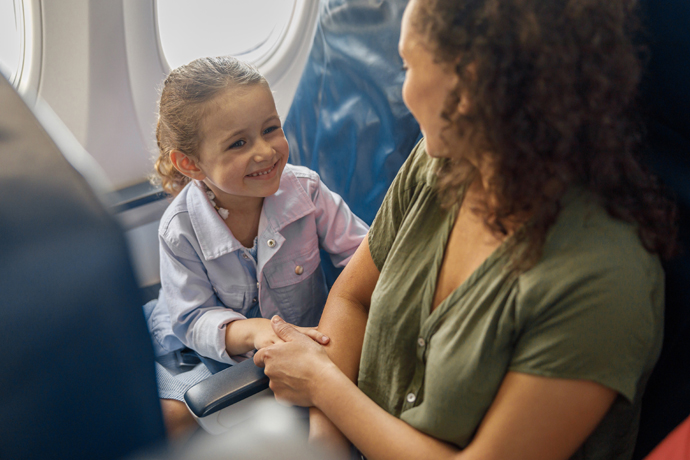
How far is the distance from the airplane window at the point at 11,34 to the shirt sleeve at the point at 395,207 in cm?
164

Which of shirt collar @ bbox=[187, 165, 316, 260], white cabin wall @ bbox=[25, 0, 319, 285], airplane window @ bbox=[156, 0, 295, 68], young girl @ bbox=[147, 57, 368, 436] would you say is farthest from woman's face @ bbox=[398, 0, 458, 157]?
airplane window @ bbox=[156, 0, 295, 68]

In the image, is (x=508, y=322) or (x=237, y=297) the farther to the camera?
(x=237, y=297)

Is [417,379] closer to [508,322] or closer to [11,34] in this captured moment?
[508,322]

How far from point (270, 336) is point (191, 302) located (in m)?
0.29

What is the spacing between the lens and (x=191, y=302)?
4.37 ft

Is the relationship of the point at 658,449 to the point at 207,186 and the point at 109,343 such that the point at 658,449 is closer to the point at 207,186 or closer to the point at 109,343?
the point at 109,343

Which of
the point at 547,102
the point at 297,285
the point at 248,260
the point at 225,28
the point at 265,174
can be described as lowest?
the point at 297,285

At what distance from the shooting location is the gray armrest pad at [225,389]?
1.00 meters

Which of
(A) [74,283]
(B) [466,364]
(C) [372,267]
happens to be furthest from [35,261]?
(C) [372,267]

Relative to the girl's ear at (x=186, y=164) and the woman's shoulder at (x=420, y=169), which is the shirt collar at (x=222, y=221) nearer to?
the girl's ear at (x=186, y=164)

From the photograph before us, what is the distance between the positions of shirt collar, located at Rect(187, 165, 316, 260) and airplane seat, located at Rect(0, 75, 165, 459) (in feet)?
2.52

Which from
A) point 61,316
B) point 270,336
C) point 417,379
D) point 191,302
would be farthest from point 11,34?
point 417,379

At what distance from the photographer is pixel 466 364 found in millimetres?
736

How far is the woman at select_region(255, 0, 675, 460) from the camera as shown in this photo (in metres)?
0.62
